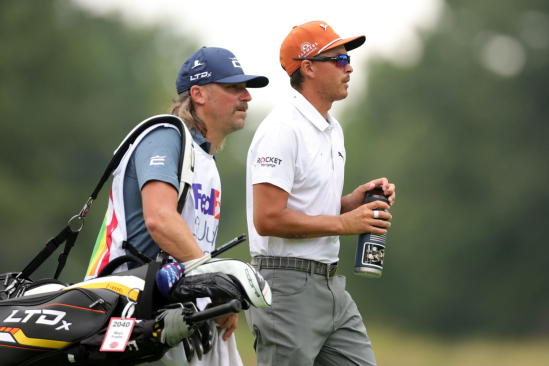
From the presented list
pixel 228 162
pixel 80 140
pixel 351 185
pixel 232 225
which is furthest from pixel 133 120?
pixel 351 185

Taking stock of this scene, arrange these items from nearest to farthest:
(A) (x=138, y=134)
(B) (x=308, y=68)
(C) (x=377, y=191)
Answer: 1. (A) (x=138, y=134)
2. (C) (x=377, y=191)
3. (B) (x=308, y=68)

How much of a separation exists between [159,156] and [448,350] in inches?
616

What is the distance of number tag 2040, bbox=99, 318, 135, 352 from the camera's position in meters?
2.32

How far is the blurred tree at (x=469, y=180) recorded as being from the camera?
1942 centimetres

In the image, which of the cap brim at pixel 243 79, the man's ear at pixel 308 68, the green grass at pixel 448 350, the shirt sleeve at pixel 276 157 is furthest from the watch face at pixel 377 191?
the green grass at pixel 448 350

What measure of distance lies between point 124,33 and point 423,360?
12.7m

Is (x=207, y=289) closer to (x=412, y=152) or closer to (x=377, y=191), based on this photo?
(x=377, y=191)


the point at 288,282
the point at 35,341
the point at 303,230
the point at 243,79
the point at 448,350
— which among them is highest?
the point at 243,79

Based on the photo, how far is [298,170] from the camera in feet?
12.5

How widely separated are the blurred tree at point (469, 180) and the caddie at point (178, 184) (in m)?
15.9

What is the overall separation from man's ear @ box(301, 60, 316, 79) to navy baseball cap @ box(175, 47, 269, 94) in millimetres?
575

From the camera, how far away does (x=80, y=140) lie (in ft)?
64.5

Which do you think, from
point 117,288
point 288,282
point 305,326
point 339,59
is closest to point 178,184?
point 117,288

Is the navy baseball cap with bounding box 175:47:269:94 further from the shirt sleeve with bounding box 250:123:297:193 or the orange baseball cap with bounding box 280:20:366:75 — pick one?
the orange baseball cap with bounding box 280:20:366:75
